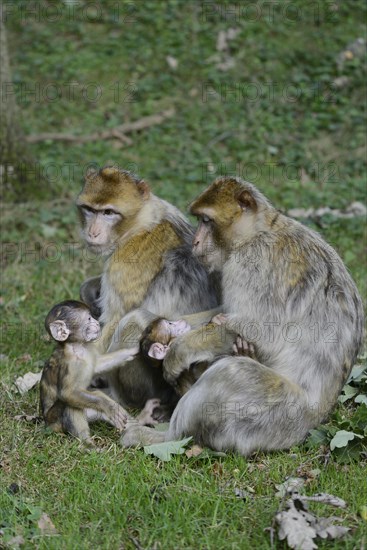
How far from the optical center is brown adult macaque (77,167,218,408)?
6.35 m

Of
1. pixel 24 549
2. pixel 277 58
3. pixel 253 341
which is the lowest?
pixel 24 549

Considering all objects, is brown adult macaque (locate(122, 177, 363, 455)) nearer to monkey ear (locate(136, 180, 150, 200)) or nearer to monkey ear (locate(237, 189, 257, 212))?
monkey ear (locate(237, 189, 257, 212))

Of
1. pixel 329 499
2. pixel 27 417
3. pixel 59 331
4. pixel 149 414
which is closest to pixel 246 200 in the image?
pixel 59 331

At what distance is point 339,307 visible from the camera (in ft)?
18.7

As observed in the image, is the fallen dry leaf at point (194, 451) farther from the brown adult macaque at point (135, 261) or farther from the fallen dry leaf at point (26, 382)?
the fallen dry leaf at point (26, 382)

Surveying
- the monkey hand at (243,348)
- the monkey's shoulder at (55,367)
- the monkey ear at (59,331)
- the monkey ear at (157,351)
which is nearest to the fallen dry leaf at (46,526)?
the monkey's shoulder at (55,367)

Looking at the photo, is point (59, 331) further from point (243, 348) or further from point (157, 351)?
point (243, 348)

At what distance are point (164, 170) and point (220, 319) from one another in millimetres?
5470

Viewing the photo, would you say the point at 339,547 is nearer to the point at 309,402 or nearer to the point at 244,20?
the point at 309,402

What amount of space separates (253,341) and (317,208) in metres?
4.66

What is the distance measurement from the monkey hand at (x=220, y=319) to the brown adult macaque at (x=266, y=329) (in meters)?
0.03

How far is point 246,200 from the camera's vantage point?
19.3 feet

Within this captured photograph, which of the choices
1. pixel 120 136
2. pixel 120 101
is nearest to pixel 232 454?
pixel 120 136

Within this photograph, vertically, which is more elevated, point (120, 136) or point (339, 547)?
point (120, 136)
